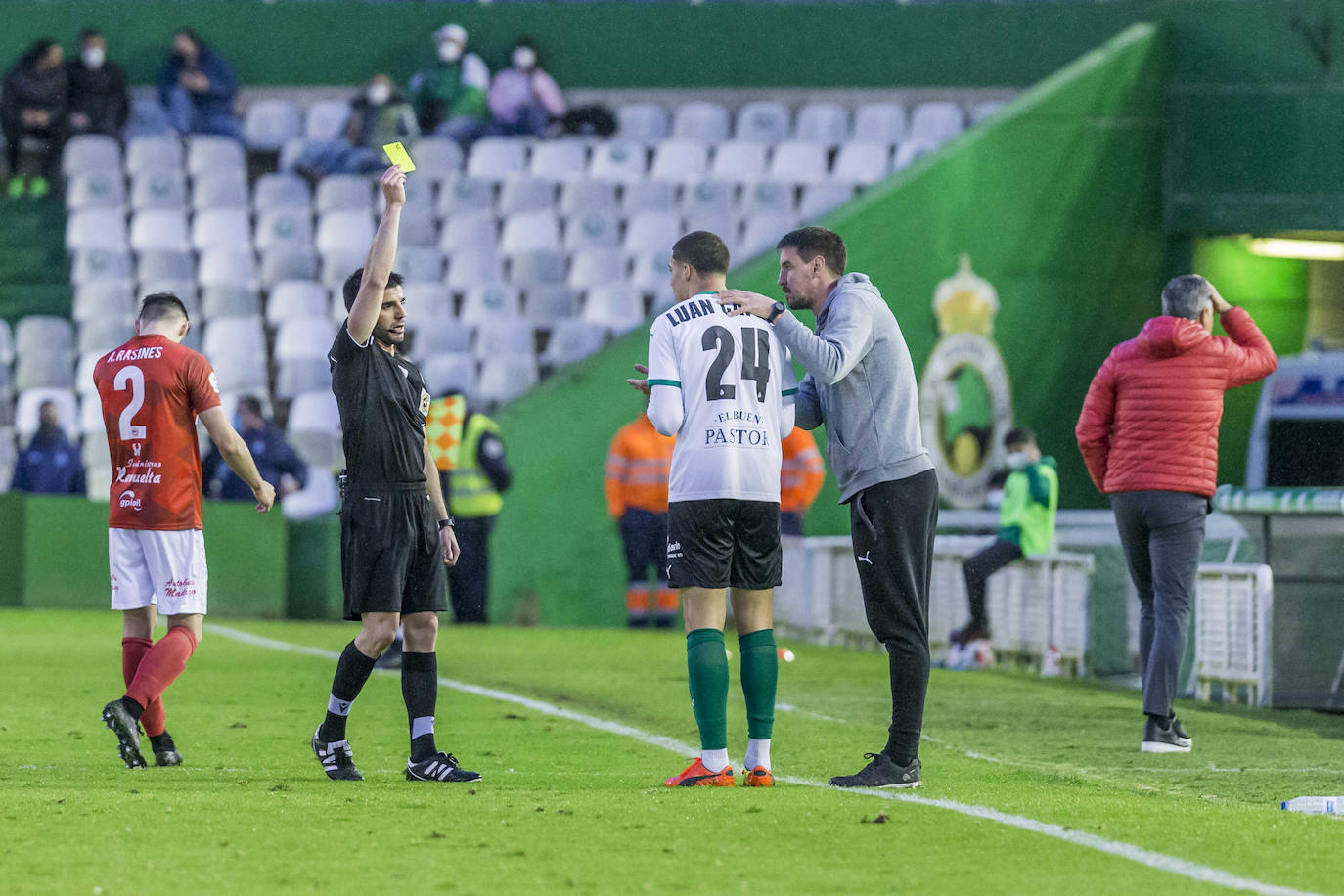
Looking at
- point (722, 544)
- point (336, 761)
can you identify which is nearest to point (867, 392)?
point (722, 544)

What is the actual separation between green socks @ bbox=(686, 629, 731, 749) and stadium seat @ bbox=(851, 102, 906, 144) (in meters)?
17.6

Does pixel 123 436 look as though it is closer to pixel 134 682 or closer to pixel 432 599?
pixel 134 682

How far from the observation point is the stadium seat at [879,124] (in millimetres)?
23781

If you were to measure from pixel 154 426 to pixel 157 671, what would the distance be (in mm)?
918

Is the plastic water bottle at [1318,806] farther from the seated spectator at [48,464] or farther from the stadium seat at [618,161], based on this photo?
the stadium seat at [618,161]

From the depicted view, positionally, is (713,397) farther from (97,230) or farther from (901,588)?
(97,230)

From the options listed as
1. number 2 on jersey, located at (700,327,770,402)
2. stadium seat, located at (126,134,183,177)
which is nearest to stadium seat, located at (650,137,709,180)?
stadium seat, located at (126,134,183,177)

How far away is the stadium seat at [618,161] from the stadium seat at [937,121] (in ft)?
10.7

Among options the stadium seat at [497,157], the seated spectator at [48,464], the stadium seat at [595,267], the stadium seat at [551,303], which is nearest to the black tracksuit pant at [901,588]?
the seated spectator at [48,464]

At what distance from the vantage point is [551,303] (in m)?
21.5

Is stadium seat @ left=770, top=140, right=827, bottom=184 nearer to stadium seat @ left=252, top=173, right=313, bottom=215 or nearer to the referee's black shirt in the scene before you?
stadium seat @ left=252, top=173, right=313, bottom=215

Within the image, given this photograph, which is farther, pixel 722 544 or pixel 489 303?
pixel 489 303

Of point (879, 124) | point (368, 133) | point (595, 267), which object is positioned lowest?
point (595, 267)

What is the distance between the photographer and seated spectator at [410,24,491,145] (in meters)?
23.4
